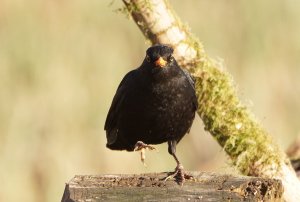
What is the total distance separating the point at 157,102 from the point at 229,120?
0.91 m

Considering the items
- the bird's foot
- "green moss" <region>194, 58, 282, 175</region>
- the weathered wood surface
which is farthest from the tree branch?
the weathered wood surface

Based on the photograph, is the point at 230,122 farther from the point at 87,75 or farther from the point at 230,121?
the point at 87,75

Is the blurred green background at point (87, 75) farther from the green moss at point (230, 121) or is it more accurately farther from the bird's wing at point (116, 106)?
the bird's wing at point (116, 106)

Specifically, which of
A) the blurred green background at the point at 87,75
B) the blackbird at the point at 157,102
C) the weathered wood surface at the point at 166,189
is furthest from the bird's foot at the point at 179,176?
the blurred green background at the point at 87,75

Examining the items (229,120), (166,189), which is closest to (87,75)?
(229,120)

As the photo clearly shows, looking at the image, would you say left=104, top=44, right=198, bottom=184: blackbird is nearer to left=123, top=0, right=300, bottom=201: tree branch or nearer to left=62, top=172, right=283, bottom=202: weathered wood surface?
left=123, top=0, right=300, bottom=201: tree branch

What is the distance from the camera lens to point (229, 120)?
6754 millimetres

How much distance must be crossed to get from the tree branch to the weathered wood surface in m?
1.95

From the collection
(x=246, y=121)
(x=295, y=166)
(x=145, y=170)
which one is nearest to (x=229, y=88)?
(x=246, y=121)

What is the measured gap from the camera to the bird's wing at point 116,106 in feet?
20.3

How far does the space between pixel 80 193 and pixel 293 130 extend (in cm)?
526

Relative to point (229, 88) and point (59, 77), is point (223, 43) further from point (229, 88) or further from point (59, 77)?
point (229, 88)

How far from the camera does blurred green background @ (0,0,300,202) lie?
863cm

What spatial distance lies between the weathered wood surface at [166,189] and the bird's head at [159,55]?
1.24 meters
